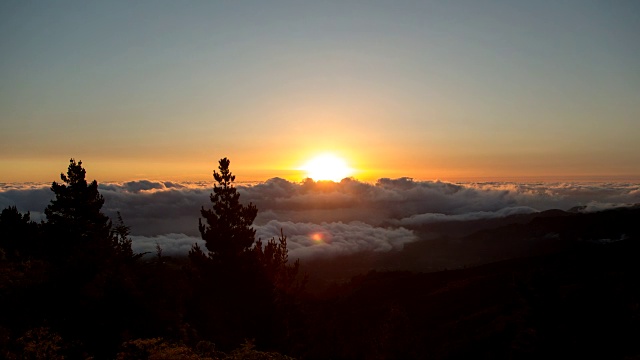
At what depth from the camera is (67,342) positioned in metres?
19.2

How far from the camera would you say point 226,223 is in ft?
131

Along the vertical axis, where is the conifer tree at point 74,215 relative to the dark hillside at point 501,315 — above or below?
above

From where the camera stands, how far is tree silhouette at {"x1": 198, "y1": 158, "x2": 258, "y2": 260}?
129 feet

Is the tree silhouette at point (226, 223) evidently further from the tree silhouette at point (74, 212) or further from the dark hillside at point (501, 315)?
the dark hillside at point (501, 315)

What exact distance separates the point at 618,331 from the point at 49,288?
61.6 m

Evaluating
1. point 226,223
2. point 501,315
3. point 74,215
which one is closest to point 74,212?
point 74,215

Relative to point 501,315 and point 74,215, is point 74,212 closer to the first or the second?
point 74,215

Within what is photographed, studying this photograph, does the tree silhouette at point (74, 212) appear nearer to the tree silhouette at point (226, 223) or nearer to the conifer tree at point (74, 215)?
the conifer tree at point (74, 215)

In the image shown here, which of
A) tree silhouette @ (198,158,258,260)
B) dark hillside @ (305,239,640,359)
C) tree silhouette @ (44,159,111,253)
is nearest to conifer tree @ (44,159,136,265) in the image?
tree silhouette @ (44,159,111,253)

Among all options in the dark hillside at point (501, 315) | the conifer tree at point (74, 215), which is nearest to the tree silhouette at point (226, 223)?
the conifer tree at point (74, 215)

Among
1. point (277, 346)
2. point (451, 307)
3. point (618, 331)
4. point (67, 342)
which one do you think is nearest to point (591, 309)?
point (618, 331)

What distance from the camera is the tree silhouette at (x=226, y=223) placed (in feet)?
129

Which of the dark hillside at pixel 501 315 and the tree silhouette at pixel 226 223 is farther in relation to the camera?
the dark hillside at pixel 501 315

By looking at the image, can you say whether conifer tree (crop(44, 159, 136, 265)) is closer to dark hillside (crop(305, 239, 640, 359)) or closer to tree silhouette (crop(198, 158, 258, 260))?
tree silhouette (crop(198, 158, 258, 260))
